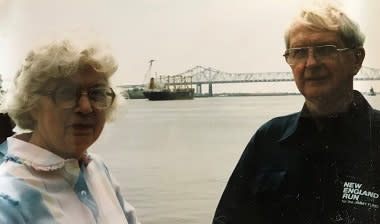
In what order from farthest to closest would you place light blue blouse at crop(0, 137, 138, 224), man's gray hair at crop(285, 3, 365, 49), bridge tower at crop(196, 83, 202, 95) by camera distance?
1. bridge tower at crop(196, 83, 202, 95)
2. man's gray hair at crop(285, 3, 365, 49)
3. light blue blouse at crop(0, 137, 138, 224)

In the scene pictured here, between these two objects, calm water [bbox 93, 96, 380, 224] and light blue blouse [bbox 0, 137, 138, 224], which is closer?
light blue blouse [bbox 0, 137, 138, 224]

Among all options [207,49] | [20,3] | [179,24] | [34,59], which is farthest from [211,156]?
[20,3]

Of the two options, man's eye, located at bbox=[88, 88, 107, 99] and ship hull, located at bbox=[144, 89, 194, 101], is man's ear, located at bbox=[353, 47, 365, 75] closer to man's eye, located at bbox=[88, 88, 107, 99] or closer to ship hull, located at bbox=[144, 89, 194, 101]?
ship hull, located at bbox=[144, 89, 194, 101]

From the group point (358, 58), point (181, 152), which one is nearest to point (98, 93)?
point (181, 152)

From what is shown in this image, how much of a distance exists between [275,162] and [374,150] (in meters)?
0.41

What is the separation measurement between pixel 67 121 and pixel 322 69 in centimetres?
96

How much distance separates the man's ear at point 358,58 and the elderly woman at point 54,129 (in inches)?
36.3

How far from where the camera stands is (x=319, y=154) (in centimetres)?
188

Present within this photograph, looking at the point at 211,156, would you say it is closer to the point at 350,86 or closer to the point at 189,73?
the point at 189,73

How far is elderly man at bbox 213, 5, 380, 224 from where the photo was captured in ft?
5.87

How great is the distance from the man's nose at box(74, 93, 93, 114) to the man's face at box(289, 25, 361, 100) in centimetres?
82

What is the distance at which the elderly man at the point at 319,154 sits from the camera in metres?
1.79

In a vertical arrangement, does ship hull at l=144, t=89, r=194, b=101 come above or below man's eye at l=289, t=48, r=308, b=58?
below

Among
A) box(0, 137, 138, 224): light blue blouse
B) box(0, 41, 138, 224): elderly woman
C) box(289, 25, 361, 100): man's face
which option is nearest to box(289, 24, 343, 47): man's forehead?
box(289, 25, 361, 100): man's face
